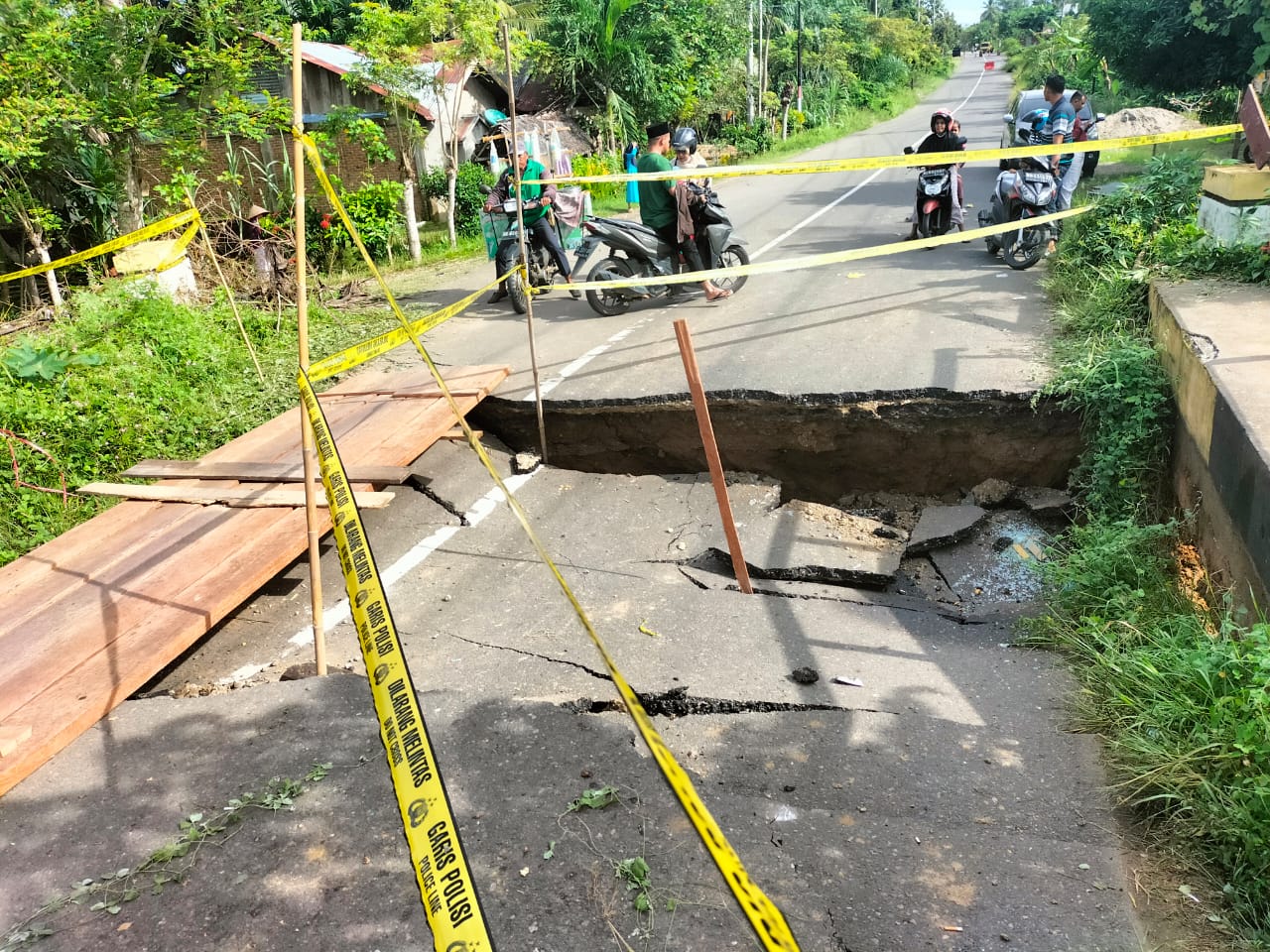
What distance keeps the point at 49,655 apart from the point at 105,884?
1349 mm

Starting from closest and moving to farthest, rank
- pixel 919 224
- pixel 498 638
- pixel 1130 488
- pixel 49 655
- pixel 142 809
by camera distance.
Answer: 1. pixel 142 809
2. pixel 49 655
3. pixel 498 638
4. pixel 1130 488
5. pixel 919 224

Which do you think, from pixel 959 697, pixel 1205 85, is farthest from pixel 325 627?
pixel 1205 85

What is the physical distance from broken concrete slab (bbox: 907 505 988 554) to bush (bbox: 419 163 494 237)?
40.1 ft

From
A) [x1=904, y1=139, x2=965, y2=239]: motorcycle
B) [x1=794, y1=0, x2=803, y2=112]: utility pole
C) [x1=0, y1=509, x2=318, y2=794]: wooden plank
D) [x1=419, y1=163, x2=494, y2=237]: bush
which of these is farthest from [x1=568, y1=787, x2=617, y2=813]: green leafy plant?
[x1=794, y1=0, x2=803, y2=112]: utility pole

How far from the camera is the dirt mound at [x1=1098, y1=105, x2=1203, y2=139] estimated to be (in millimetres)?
17859

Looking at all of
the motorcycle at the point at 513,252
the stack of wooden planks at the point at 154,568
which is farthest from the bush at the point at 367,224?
the stack of wooden planks at the point at 154,568

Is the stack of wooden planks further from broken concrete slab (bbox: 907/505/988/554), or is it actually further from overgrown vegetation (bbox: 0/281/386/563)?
broken concrete slab (bbox: 907/505/988/554)

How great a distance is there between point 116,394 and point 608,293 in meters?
4.32

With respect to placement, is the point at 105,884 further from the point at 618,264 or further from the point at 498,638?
the point at 618,264

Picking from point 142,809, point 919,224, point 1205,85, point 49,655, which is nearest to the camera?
point 142,809

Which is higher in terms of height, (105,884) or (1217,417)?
(1217,417)

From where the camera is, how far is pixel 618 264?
28.5 ft

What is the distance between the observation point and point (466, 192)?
16578mm

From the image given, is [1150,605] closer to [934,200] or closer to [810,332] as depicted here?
[810,332]
